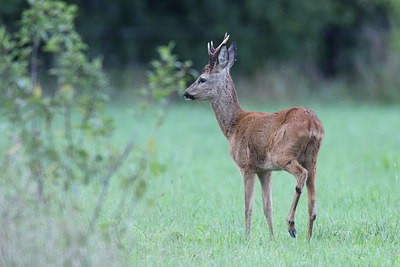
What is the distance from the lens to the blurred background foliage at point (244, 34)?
88.7ft

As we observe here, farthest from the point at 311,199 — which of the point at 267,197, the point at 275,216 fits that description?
the point at 275,216

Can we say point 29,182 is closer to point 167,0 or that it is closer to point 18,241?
point 18,241

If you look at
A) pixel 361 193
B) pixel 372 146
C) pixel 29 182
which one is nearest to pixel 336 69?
pixel 372 146

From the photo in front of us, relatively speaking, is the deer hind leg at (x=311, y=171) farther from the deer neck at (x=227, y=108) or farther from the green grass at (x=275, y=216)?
the deer neck at (x=227, y=108)

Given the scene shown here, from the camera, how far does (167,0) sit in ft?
94.0

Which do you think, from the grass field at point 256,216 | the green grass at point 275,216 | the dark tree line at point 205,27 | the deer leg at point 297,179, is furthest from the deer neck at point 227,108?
the dark tree line at point 205,27

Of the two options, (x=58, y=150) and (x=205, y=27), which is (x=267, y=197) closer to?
(x=58, y=150)

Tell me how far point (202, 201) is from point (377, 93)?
58.8 feet

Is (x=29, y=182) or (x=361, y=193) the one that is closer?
(x=29, y=182)

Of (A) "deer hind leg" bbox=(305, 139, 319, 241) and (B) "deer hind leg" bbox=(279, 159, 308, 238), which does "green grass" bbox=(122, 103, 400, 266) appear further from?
(A) "deer hind leg" bbox=(305, 139, 319, 241)

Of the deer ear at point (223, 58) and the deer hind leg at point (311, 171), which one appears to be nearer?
the deer hind leg at point (311, 171)

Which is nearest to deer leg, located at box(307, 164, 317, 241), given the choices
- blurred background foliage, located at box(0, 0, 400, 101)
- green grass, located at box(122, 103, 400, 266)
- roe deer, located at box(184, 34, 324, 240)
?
roe deer, located at box(184, 34, 324, 240)

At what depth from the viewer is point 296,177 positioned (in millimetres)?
6875

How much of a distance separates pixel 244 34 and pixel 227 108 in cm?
1943
